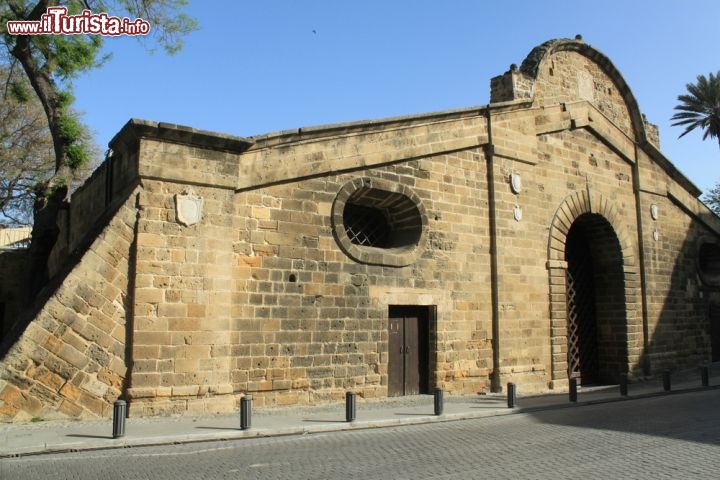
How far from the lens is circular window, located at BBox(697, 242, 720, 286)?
21250 millimetres

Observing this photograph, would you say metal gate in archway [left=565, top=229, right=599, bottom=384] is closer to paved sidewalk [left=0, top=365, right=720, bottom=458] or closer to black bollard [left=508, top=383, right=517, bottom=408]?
paved sidewalk [left=0, top=365, right=720, bottom=458]

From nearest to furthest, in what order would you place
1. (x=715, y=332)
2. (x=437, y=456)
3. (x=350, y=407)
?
1. (x=437, y=456)
2. (x=350, y=407)
3. (x=715, y=332)

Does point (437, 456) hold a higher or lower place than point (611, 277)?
lower

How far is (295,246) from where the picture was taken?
36.0 ft

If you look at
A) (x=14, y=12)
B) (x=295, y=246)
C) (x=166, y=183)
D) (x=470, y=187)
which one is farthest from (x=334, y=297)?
(x=14, y=12)

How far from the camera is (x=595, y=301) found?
17.5 metres

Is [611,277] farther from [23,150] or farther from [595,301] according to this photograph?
[23,150]

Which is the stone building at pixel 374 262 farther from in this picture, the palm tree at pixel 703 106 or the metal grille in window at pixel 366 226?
the palm tree at pixel 703 106

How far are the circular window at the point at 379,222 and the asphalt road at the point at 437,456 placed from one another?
3.68 meters

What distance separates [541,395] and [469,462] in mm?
7402

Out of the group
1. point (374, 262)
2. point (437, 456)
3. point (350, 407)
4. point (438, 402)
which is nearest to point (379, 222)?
point (374, 262)

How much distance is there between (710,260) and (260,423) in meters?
19.3

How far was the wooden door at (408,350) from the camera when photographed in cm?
1236

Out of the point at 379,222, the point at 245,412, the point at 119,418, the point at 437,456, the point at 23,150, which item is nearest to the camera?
the point at 437,456
